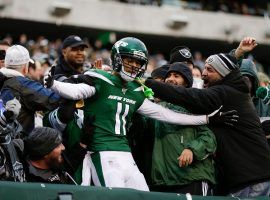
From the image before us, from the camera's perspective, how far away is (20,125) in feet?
20.9

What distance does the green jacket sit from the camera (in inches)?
248

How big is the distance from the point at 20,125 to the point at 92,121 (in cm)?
67

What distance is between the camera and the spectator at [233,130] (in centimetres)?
634

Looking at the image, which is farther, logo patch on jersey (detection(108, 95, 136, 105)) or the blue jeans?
the blue jeans

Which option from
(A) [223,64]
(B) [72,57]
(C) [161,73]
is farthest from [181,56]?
(A) [223,64]

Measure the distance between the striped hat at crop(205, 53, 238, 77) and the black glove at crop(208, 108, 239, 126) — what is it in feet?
1.32

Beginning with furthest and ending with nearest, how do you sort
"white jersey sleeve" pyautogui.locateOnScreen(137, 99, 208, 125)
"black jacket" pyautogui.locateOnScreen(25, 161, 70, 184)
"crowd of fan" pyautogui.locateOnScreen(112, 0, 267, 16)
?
"crowd of fan" pyautogui.locateOnScreen(112, 0, 267, 16) < "white jersey sleeve" pyautogui.locateOnScreen(137, 99, 208, 125) < "black jacket" pyautogui.locateOnScreen(25, 161, 70, 184)

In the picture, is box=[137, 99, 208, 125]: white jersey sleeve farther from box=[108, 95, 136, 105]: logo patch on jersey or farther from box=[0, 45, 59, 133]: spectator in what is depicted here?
box=[0, 45, 59, 133]: spectator

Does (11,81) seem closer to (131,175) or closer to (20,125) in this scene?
(20,125)

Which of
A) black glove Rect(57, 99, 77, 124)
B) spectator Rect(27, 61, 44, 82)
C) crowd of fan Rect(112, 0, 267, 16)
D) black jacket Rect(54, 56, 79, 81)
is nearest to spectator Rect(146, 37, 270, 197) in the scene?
black glove Rect(57, 99, 77, 124)

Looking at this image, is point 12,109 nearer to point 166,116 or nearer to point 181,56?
point 166,116

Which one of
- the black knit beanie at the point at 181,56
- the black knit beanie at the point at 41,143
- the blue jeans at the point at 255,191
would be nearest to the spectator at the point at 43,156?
the black knit beanie at the point at 41,143

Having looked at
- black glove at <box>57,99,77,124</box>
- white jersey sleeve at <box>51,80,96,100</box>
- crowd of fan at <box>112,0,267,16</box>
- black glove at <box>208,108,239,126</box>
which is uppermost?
crowd of fan at <box>112,0,267,16</box>

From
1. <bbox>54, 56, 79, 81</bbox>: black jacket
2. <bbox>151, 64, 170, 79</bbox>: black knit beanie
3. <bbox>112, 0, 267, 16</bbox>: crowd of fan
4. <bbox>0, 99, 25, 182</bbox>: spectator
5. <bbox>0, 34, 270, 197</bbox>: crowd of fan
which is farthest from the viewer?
<bbox>112, 0, 267, 16</bbox>: crowd of fan
